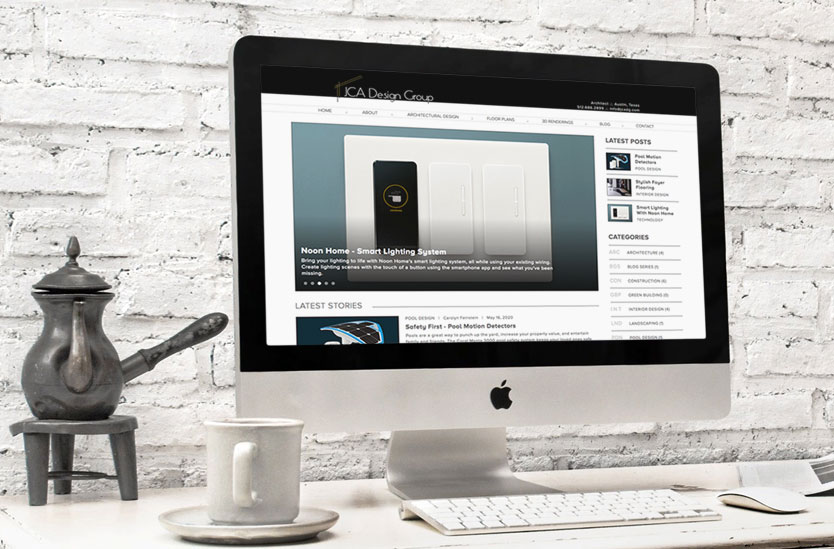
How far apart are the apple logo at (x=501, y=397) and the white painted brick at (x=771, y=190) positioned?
0.72 meters

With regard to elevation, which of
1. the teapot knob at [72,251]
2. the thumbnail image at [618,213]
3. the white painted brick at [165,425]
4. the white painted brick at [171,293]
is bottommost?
the white painted brick at [165,425]

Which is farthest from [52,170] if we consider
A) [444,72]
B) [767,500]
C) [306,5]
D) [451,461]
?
[767,500]

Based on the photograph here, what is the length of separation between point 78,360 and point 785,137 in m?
1.23

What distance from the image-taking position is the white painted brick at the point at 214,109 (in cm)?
144

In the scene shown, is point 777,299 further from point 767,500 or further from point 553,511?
point 553,511

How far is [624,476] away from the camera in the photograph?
4.56ft

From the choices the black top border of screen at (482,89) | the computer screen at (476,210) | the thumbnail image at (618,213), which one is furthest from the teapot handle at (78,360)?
the thumbnail image at (618,213)

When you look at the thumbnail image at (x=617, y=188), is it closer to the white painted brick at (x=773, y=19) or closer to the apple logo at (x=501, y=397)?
the apple logo at (x=501, y=397)

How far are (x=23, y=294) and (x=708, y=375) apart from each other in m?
0.93

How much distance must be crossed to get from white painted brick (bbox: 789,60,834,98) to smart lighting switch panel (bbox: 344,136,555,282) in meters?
0.76

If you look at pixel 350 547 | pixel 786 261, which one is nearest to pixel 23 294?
pixel 350 547

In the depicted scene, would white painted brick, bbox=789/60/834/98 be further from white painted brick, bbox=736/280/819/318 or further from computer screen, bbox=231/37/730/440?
computer screen, bbox=231/37/730/440

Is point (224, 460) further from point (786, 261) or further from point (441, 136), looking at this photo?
point (786, 261)

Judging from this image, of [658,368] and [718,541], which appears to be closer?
[718,541]
